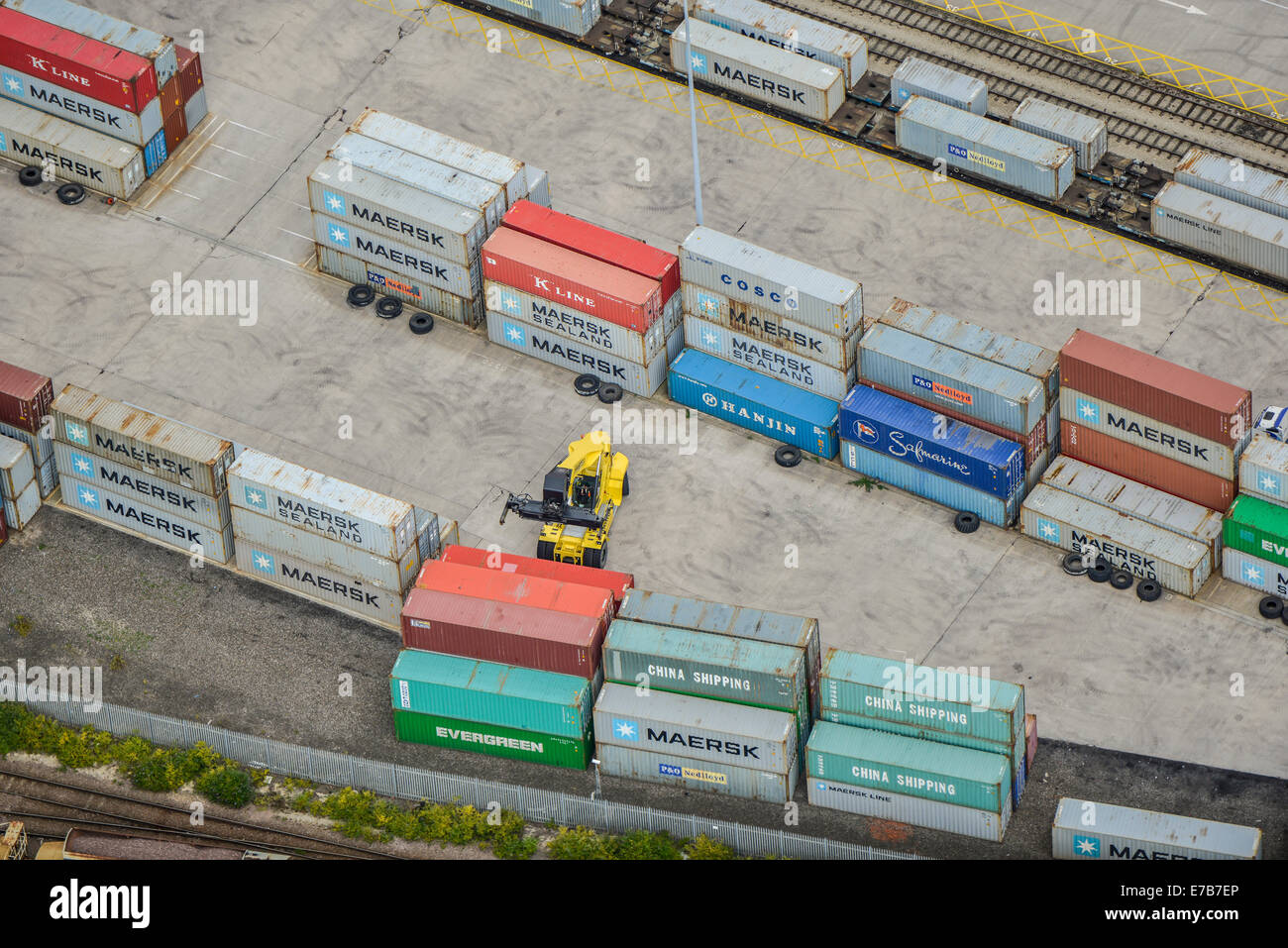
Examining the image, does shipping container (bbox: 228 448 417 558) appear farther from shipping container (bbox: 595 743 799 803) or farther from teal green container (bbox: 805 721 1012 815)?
teal green container (bbox: 805 721 1012 815)

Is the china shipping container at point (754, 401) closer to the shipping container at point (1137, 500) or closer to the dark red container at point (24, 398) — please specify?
the shipping container at point (1137, 500)

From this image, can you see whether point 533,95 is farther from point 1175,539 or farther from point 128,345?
point 1175,539

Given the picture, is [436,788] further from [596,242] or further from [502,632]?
[596,242]

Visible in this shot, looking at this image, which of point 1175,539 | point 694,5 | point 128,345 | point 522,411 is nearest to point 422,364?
point 522,411

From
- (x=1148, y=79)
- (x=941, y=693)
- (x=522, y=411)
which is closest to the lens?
(x=941, y=693)

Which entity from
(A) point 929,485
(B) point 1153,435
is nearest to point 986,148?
(A) point 929,485

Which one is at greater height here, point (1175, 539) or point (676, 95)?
point (676, 95)

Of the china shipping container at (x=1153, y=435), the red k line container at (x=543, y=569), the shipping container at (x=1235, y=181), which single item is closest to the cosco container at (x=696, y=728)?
the red k line container at (x=543, y=569)
